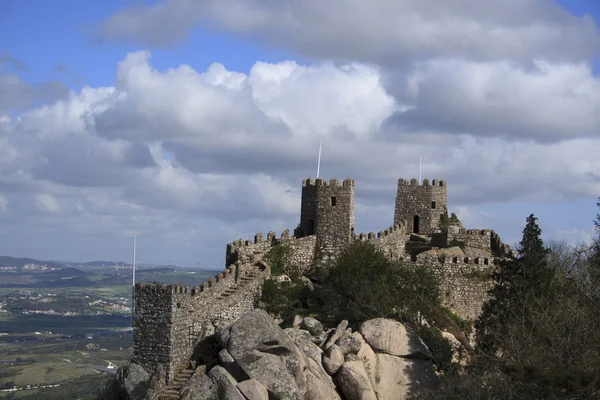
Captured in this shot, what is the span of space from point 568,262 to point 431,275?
12176 mm

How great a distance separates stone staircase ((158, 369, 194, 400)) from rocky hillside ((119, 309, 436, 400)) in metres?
0.05

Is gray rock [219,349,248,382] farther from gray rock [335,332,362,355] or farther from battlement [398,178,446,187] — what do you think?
battlement [398,178,446,187]

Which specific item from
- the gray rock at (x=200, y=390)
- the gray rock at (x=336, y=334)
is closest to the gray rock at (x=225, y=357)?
the gray rock at (x=200, y=390)

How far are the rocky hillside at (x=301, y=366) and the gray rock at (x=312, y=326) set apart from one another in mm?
48

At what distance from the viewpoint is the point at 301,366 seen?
39.8 metres

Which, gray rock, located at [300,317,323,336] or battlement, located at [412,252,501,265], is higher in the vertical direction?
battlement, located at [412,252,501,265]

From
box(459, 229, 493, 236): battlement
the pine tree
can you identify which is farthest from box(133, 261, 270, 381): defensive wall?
box(459, 229, 493, 236): battlement

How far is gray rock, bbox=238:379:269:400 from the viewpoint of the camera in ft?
125

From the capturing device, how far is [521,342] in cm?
4012

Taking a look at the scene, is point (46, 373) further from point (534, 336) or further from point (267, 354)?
point (534, 336)

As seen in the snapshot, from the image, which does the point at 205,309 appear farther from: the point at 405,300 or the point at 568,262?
the point at 568,262

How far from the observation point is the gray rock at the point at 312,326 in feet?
144

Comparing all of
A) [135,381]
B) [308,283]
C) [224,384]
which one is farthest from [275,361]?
[308,283]

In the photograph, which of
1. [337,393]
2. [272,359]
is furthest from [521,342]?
[272,359]
